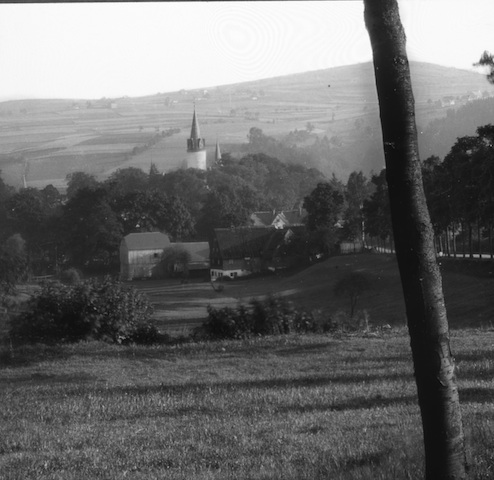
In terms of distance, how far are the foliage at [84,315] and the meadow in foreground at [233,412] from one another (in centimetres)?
90

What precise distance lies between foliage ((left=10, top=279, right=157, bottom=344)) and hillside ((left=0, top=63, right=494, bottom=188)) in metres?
1.91

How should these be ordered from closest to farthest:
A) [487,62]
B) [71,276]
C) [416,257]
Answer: [416,257]
[487,62]
[71,276]

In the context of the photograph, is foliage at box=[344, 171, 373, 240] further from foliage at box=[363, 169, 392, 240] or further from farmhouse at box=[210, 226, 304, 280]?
farmhouse at box=[210, 226, 304, 280]

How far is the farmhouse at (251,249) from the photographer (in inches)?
500

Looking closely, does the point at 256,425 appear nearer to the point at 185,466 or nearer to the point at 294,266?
the point at 185,466

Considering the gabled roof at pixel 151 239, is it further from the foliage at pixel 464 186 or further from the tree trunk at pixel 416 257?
the tree trunk at pixel 416 257

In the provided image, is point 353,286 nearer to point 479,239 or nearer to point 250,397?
point 479,239

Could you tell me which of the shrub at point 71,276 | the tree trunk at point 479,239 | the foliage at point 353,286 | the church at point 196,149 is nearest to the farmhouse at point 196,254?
the church at point 196,149

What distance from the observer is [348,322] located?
14.1 m

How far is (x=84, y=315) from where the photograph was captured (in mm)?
14102

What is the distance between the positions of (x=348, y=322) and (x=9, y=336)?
5.71m

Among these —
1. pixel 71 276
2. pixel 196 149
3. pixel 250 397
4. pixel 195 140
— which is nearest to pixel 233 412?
pixel 250 397

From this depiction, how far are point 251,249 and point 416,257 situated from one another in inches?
371

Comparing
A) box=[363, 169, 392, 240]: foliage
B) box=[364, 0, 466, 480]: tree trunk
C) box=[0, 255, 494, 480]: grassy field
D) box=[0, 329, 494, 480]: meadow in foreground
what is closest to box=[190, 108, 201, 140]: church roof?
box=[0, 255, 494, 480]: grassy field
